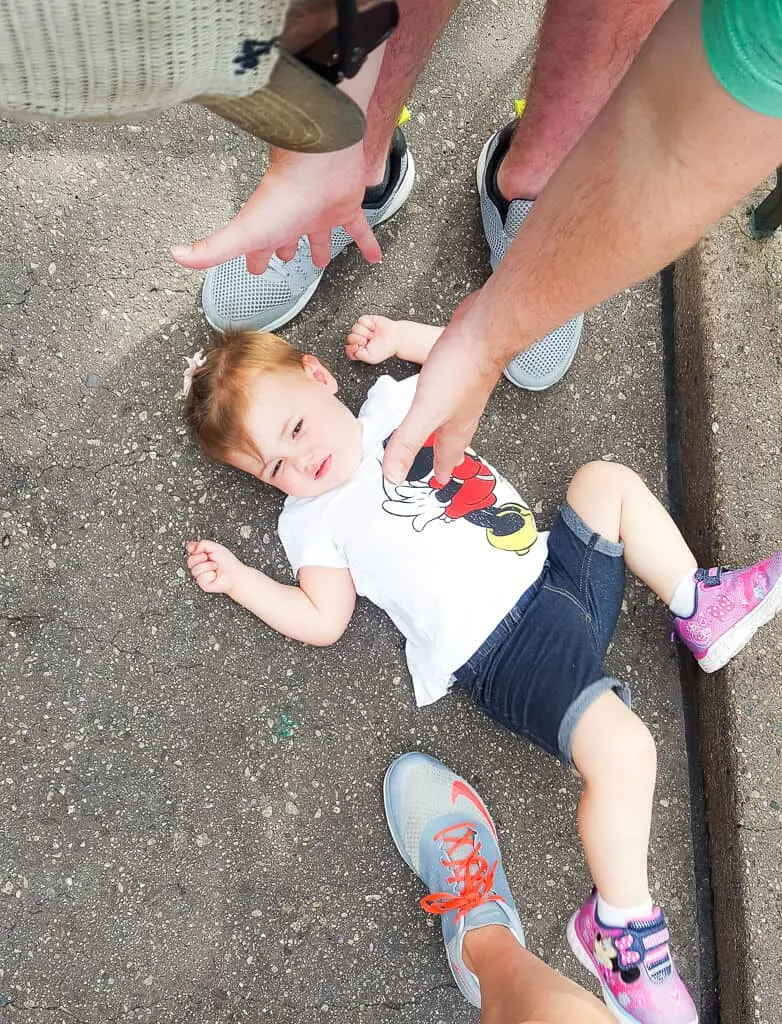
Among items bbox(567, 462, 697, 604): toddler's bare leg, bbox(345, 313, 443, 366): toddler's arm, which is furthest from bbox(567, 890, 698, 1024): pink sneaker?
bbox(345, 313, 443, 366): toddler's arm

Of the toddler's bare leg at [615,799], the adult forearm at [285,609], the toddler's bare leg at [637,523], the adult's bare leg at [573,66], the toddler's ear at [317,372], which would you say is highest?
the adult's bare leg at [573,66]

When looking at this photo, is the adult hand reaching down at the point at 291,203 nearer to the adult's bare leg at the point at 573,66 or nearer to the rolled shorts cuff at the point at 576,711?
the adult's bare leg at the point at 573,66

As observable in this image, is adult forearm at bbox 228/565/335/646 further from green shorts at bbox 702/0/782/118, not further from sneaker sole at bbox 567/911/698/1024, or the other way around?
green shorts at bbox 702/0/782/118

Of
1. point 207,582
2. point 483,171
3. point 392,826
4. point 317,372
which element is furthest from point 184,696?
point 483,171

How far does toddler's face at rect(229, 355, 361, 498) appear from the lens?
5.56 feet

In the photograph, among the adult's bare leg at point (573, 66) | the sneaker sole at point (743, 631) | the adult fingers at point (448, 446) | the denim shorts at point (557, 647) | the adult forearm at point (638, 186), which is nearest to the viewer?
the adult forearm at point (638, 186)

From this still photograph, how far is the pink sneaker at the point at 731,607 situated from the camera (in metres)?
1.76

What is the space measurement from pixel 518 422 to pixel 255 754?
1.01 metres

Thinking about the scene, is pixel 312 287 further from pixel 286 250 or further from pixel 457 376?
pixel 457 376

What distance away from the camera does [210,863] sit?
5.76 feet

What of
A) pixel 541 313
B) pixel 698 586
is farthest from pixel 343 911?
pixel 541 313

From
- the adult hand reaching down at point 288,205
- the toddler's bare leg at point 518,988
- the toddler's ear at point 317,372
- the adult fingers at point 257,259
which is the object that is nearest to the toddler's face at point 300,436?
the toddler's ear at point 317,372

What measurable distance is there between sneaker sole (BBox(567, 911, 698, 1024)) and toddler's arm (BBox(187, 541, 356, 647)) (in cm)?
82

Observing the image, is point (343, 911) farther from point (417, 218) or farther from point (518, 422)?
point (417, 218)
